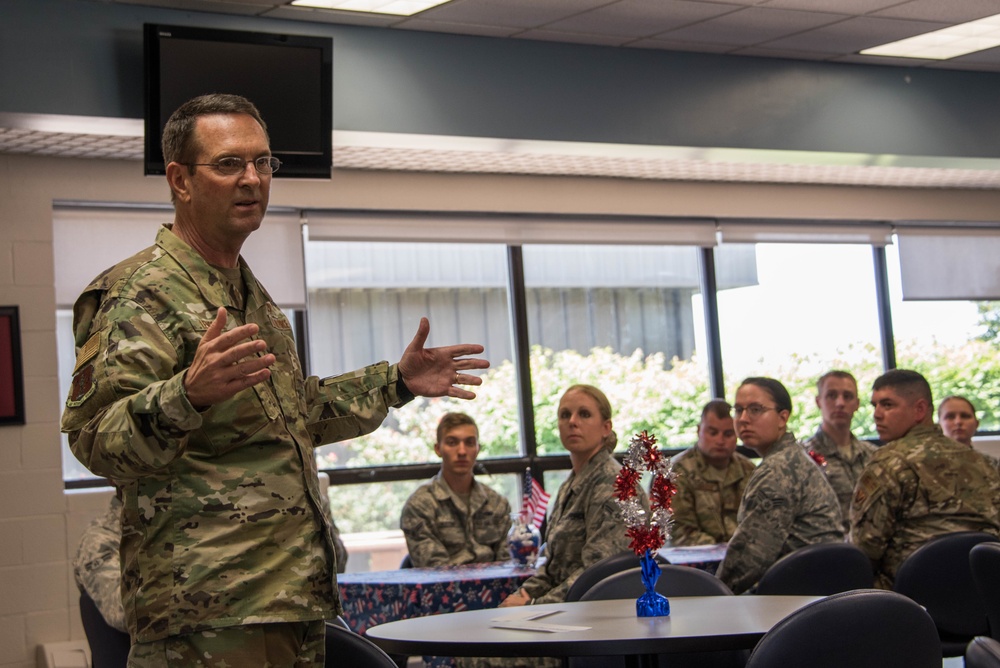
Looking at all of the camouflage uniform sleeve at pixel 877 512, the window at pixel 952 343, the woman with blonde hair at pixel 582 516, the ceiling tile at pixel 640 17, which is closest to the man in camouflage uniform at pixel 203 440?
the woman with blonde hair at pixel 582 516

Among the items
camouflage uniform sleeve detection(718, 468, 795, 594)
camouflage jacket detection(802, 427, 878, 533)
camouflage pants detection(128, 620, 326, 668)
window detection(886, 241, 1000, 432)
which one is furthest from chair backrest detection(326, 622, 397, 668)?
window detection(886, 241, 1000, 432)

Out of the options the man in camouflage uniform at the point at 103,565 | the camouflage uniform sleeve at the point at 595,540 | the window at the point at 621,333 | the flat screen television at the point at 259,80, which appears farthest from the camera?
the window at the point at 621,333

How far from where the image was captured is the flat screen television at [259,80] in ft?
16.3

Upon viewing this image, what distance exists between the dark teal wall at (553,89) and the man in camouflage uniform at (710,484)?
4.88 ft

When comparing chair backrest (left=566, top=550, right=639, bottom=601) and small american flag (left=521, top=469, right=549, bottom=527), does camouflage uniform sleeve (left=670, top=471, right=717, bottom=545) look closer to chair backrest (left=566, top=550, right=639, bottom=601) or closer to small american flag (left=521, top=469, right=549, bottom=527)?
small american flag (left=521, top=469, right=549, bottom=527)

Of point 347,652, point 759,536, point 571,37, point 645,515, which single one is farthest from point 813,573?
point 571,37

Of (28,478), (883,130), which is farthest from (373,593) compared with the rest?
(883,130)

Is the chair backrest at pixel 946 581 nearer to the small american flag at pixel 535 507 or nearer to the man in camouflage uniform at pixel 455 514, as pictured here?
the small american flag at pixel 535 507

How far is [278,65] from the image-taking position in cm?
519

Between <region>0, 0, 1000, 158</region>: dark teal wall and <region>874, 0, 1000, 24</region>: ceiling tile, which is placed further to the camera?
<region>874, 0, 1000, 24</region>: ceiling tile

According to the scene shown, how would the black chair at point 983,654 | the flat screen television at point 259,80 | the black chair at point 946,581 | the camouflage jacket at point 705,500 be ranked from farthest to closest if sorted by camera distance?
the camouflage jacket at point 705,500, the flat screen television at point 259,80, the black chair at point 946,581, the black chair at point 983,654

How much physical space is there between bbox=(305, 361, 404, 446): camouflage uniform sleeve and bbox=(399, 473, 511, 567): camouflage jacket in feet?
11.2

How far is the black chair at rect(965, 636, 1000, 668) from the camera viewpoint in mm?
2029

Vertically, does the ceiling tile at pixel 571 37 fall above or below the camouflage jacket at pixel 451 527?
above
